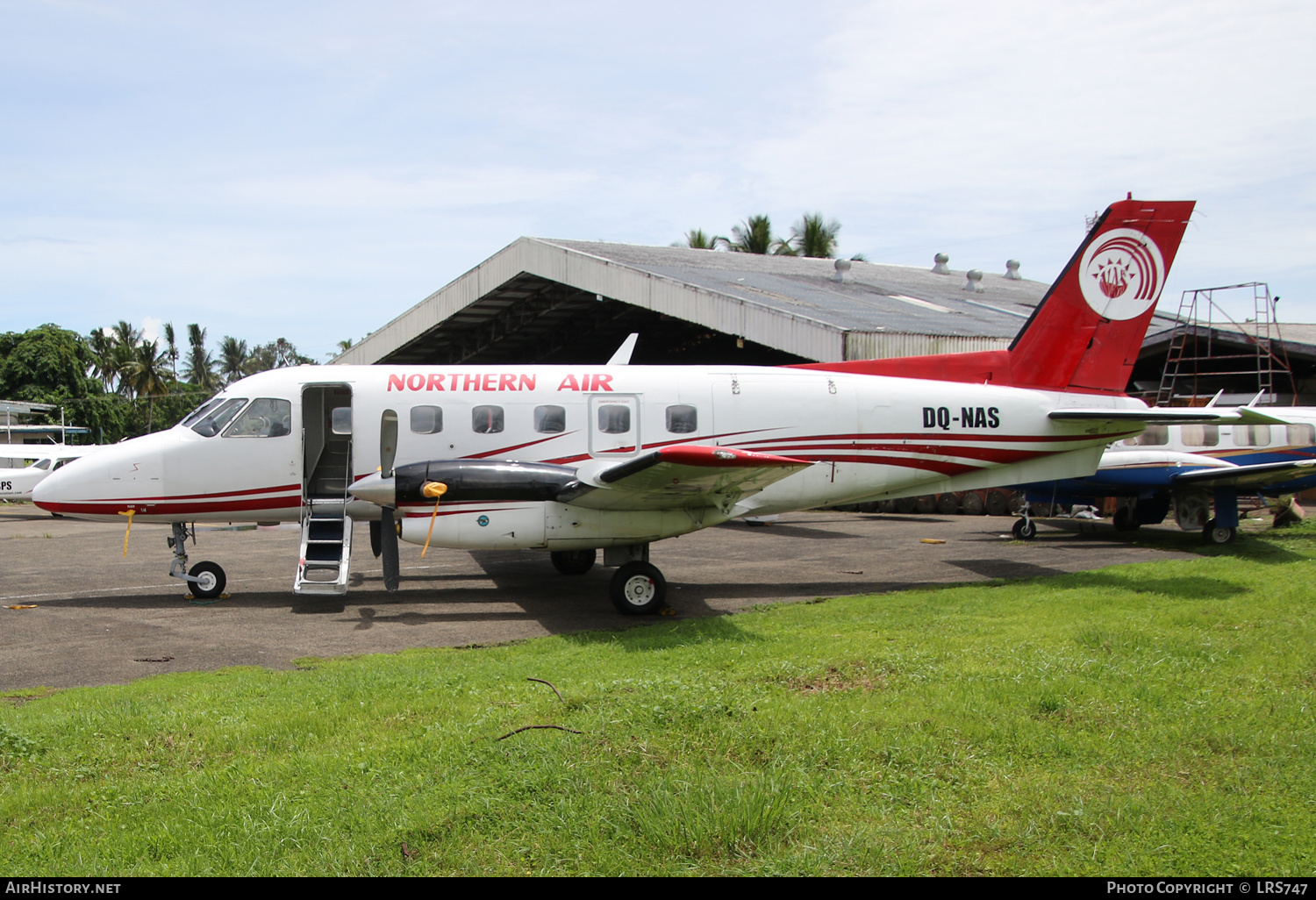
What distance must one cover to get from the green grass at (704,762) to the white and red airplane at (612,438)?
2.93 meters

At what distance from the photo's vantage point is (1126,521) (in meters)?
19.2

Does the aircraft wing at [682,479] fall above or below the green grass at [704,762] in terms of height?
above

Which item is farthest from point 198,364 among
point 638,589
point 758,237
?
point 638,589

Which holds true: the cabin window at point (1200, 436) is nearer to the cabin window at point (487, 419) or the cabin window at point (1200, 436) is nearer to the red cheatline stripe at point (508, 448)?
the red cheatline stripe at point (508, 448)

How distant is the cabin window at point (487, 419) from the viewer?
12336mm

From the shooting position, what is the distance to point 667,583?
13844 mm

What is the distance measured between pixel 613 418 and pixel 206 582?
601 centimetres

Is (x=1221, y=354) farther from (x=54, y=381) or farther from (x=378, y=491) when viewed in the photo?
(x=54, y=381)

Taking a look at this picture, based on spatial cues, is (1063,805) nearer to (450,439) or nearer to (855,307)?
(450,439)

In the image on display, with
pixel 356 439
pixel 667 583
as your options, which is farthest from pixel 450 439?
pixel 667 583

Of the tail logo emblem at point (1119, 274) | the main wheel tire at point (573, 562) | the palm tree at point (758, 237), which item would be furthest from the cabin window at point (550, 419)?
the palm tree at point (758, 237)

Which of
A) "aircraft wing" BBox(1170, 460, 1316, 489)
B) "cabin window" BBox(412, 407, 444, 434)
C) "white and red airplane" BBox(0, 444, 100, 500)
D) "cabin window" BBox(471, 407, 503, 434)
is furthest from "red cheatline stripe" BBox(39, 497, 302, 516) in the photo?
"aircraft wing" BBox(1170, 460, 1316, 489)

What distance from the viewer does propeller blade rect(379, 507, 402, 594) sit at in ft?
36.7

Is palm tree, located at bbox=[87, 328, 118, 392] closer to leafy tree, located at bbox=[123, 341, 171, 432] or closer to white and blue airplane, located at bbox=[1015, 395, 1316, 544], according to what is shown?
leafy tree, located at bbox=[123, 341, 171, 432]
